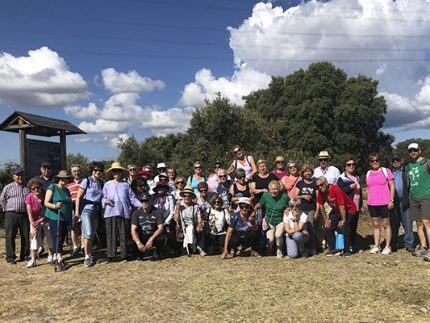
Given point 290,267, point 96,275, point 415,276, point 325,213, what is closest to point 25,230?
point 96,275

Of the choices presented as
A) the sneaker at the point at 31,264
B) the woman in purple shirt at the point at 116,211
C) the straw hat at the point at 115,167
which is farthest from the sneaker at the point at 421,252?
the sneaker at the point at 31,264

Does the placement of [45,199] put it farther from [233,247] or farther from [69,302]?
[233,247]

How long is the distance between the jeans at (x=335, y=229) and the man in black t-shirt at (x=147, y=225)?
3.18m

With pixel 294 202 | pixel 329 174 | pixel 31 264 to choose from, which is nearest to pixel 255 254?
pixel 294 202

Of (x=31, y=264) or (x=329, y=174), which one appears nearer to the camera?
(x=31, y=264)

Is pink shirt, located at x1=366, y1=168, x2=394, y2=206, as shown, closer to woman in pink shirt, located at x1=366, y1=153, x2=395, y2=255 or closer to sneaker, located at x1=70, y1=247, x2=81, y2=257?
woman in pink shirt, located at x1=366, y1=153, x2=395, y2=255

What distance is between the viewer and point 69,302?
17.4ft

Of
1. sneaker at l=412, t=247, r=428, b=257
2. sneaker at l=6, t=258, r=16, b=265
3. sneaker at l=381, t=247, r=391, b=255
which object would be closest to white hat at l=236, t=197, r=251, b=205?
sneaker at l=381, t=247, r=391, b=255

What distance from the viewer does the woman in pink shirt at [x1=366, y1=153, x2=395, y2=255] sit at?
7.57 metres

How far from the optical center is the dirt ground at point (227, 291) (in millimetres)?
4676

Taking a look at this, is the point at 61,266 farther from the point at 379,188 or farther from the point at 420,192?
the point at 420,192

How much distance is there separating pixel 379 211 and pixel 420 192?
2.76 ft

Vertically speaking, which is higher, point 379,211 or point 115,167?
point 115,167

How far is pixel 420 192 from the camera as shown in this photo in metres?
7.19
